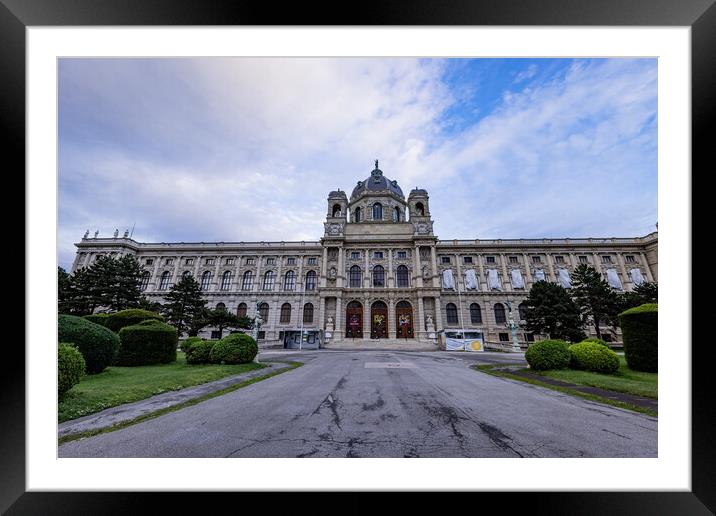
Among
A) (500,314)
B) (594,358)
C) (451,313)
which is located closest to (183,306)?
(594,358)

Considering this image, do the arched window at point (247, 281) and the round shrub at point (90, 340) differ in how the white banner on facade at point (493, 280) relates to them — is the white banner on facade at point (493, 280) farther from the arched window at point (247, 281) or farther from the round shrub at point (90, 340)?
the round shrub at point (90, 340)

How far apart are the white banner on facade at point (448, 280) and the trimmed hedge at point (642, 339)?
3179 centimetres

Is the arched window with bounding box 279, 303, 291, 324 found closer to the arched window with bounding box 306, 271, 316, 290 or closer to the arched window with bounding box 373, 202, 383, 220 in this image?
the arched window with bounding box 306, 271, 316, 290

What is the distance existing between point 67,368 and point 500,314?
45286 mm

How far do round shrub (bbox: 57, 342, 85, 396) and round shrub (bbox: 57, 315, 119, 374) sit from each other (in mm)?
4405

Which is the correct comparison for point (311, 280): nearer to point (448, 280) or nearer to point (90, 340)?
point (448, 280)

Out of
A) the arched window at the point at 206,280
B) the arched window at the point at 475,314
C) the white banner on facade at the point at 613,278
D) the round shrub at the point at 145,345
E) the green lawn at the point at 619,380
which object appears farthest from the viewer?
the arched window at the point at 206,280

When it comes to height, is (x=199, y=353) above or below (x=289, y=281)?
below

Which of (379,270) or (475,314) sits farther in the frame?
(379,270)

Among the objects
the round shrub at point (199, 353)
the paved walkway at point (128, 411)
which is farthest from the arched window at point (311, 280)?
the paved walkway at point (128, 411)

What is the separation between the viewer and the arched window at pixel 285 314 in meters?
42.8

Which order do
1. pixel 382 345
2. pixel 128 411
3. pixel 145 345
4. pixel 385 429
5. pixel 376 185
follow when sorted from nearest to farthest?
pixel 385 429 < pixel 128 411 < pixel 145 345 < pixel 382 345 < pixel 376 185

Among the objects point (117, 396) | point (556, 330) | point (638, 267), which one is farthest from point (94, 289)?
point (638, 267)

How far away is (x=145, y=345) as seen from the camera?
529 inches
